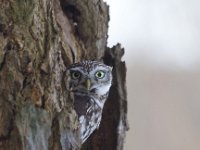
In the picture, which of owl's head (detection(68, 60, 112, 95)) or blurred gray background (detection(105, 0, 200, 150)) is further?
blurred gray background (detection(105, 0, 200, 150))

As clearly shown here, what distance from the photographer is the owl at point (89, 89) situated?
1.11m

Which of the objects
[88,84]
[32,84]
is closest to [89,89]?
[88,84]

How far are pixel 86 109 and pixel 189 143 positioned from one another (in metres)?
0.92

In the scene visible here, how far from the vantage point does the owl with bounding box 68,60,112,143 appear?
1110 mm

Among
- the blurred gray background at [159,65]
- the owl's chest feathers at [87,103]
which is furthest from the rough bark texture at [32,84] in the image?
the blurred gray background at [159,65]

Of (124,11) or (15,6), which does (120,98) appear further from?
(124,11)

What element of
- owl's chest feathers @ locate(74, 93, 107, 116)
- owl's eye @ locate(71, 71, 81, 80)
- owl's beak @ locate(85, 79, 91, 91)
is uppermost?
owl's eye @ locate(71, 71, 81, 80)

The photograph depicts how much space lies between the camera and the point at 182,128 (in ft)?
6.44

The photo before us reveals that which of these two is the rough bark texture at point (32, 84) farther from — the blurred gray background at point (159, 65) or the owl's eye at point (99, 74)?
the blurred gray background at point (159, 65)

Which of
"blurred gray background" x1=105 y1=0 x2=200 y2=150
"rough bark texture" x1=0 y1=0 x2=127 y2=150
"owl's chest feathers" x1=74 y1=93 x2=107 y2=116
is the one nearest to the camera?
"rough bark texture" x1=0 y1=0 x2=127 y2=150

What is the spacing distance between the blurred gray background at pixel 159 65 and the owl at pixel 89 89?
776mm

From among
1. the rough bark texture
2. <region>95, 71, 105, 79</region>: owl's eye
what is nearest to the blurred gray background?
<region>95, 71, 105, 79</region>: owl's eye

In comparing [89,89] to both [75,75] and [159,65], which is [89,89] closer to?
[75,75]

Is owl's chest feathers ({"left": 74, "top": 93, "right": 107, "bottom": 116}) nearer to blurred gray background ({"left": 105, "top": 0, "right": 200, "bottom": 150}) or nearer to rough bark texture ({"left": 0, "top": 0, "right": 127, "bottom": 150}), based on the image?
rough bark texture ({"left": 0, "top": 0, "right": 127, "bottom": 150})
